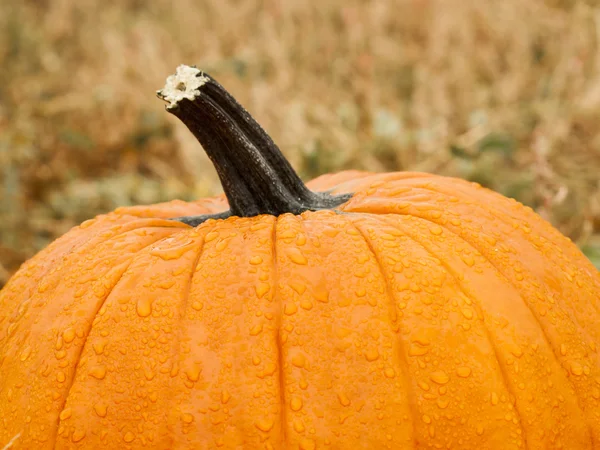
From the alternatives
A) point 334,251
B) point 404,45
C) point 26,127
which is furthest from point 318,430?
point 404,45

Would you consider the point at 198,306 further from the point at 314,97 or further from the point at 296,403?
the point at 314,97

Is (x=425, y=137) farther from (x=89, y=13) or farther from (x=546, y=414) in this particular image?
(x=89, y=13)

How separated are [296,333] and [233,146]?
0.59 meters

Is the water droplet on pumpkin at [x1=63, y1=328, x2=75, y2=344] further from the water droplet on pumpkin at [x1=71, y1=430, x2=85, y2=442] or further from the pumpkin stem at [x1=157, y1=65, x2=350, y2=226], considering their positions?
the pumpkin stem at [x1=157, y1=65, x2=350, y2=226]

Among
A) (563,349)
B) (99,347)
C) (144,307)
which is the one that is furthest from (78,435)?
(563,349)

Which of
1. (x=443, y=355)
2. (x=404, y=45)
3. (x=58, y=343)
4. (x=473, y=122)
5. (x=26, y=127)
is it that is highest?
(x=404, y=45)

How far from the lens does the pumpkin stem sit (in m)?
1.72

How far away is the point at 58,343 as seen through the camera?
4.99ft

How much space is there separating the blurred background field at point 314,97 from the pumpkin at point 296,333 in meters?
1.56

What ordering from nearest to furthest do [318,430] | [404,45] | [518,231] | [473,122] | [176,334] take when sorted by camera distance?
[318,430] → [176,334] → [518,231] → [473,122] → [404,45]

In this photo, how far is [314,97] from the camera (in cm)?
527

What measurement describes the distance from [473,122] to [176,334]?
2.86 meters

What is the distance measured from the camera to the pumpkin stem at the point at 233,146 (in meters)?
1.72

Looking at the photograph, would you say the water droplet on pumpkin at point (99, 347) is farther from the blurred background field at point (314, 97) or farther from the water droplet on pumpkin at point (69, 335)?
the blurred background field at point (314, 97)
